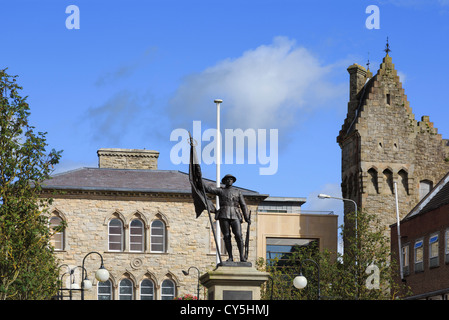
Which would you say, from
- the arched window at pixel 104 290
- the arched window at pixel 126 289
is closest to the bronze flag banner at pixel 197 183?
the arched window at pixel 104 290

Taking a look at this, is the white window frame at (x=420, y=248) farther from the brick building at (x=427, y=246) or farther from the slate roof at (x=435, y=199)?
the slate roof at (x=435, y=199)

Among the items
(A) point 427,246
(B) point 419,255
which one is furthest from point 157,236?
(A) point 427,246

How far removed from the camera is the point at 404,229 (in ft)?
195

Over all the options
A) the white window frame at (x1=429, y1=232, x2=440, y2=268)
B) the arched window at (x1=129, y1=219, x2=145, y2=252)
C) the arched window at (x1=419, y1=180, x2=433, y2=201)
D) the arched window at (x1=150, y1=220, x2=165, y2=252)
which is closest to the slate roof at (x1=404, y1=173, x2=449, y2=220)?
the white window frame at (x1=429, y1=232, x2=440, y2=268)

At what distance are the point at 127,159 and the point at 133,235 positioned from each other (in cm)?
879

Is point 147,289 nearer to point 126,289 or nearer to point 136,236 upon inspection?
point 126,289

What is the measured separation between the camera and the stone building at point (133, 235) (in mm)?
68062

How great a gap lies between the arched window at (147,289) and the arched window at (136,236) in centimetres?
231

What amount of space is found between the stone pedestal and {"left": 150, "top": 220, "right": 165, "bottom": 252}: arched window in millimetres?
46014

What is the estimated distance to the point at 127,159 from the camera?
76.2m
